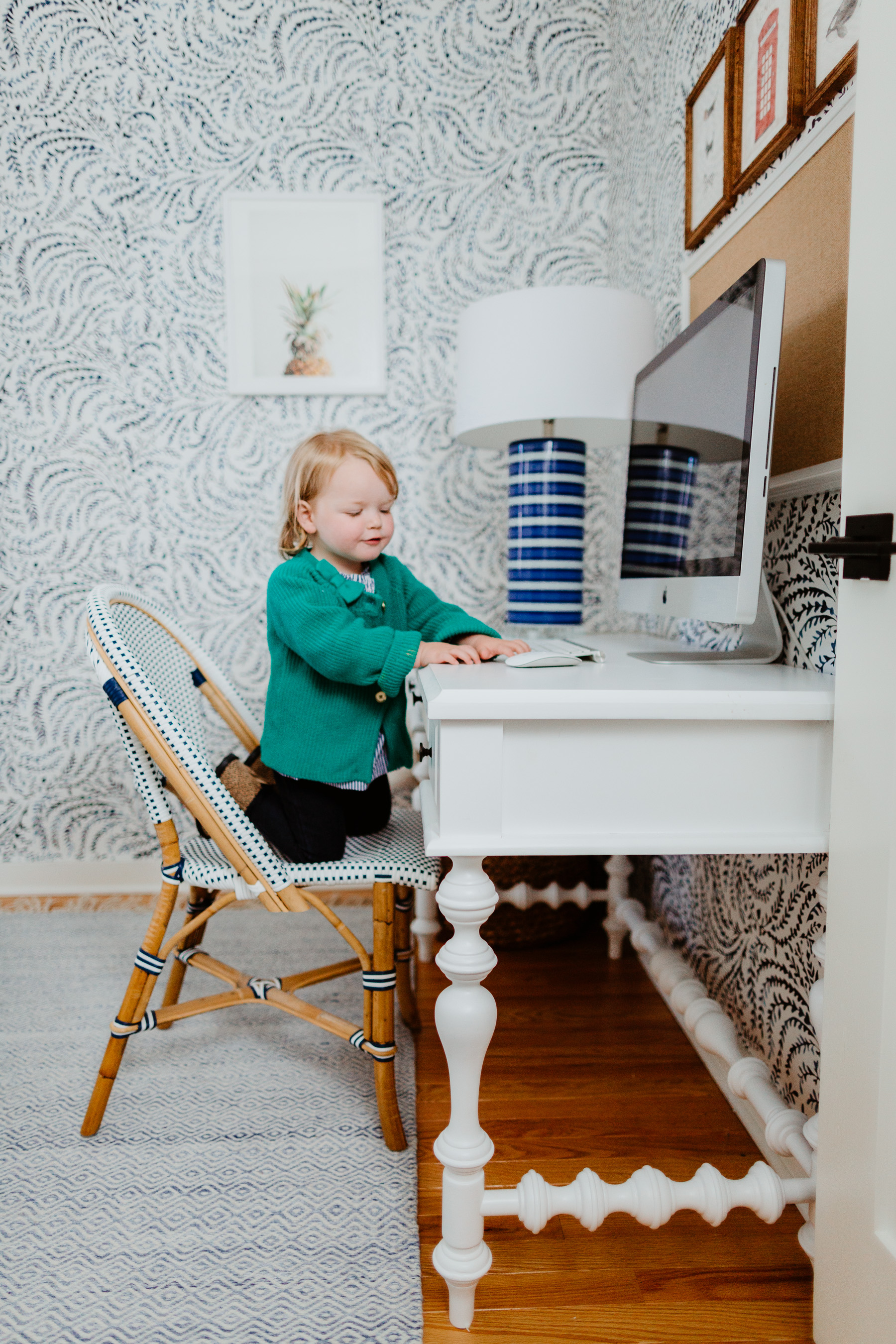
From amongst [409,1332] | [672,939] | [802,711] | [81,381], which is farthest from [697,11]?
[409,1332]

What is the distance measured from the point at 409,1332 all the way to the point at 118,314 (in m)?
2.27

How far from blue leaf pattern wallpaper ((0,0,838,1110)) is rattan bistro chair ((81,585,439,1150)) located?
91 centimetres

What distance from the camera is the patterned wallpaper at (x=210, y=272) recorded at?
2178mm

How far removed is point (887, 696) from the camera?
78 centimetres

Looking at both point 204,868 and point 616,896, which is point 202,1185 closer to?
point 204,868

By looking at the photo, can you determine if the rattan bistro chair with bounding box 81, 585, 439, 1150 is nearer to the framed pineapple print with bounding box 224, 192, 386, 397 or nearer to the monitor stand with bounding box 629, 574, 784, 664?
the monitor stand with bounding box 629, 574, 784, 664

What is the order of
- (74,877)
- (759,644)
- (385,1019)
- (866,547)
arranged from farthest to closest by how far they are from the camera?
(74,877), (385,1019), (759,644), (866,547)

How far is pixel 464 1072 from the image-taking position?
0.95 m

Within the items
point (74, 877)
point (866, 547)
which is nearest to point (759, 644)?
point (866, 547)

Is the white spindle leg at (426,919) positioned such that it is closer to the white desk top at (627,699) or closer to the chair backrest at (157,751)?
the chair backrest at (157,751)

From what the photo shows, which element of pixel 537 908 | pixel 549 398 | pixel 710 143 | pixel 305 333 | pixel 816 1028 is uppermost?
pixel 710 143

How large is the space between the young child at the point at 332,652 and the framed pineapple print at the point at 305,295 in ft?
2.95

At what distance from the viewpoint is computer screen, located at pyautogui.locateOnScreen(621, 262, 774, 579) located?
39.2 inches

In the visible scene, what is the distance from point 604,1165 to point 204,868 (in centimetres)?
73
